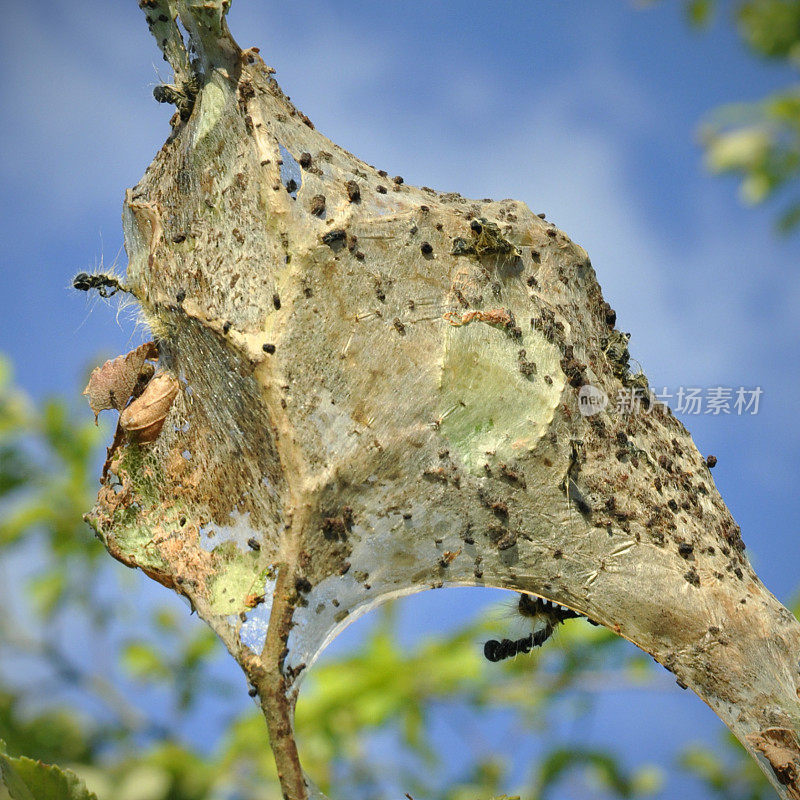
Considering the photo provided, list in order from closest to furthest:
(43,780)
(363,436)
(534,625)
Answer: (43,780)
(363,436)
(534,625)

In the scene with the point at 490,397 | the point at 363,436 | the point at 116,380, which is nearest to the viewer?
the point at 363,436

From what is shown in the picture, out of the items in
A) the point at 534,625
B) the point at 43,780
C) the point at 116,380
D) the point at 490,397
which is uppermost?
the point at 490,397

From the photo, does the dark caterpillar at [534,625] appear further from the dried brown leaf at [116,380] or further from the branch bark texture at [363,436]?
the dried brown leaf at [116,380]

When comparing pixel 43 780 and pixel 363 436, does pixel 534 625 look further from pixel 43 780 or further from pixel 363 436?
pixel 43 780

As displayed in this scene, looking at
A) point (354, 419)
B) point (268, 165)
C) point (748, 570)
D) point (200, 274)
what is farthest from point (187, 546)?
point (748, 570)

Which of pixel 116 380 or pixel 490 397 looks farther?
pixel 116 380

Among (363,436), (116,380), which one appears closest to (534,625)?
(363,436)

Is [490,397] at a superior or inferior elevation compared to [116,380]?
superior
